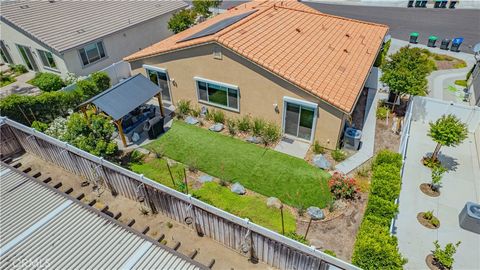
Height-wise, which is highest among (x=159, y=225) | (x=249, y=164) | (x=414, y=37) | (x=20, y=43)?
(x=20, y=43)

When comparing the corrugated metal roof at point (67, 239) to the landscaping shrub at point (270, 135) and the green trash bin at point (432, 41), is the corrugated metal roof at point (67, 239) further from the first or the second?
the green trash bin at point (432, 41)

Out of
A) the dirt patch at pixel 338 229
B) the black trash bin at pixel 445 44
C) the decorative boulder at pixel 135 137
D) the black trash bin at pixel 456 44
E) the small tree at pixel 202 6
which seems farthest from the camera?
the small tree at pixel 202 6

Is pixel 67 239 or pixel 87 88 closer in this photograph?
pixel 67 239

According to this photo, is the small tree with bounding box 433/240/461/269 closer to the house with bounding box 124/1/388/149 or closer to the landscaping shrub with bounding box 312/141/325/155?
the house with bounding box 124/1/388/149

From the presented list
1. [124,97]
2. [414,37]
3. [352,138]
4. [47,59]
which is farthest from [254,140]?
[414,37]

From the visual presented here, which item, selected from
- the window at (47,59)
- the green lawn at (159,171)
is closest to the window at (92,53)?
the window at (47,59)

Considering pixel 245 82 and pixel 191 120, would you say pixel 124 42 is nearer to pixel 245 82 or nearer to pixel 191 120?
pixel 191 120
